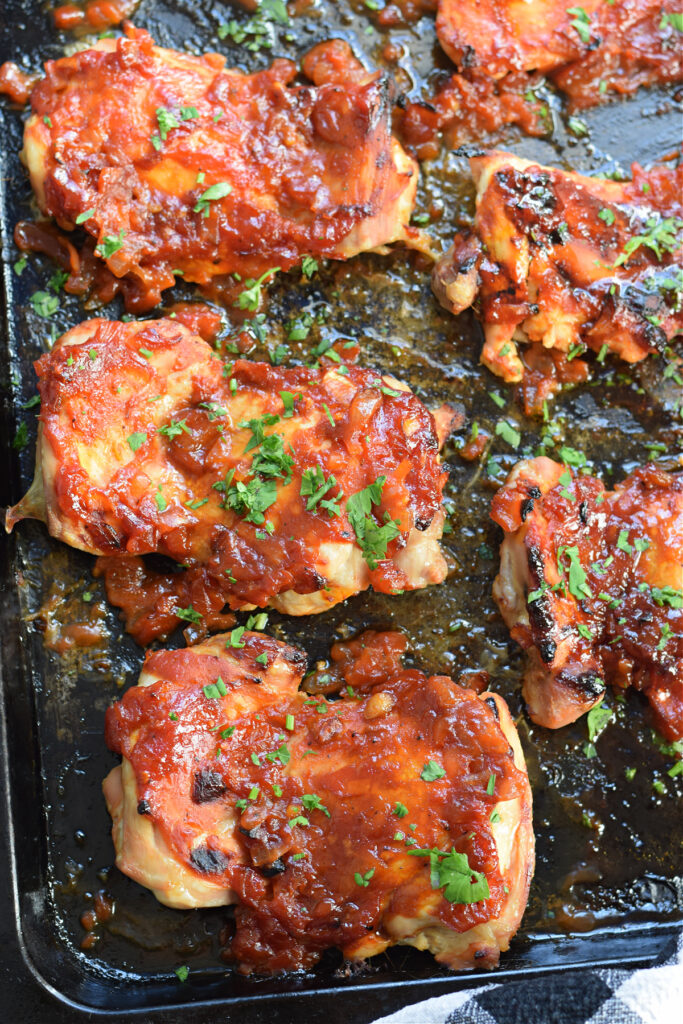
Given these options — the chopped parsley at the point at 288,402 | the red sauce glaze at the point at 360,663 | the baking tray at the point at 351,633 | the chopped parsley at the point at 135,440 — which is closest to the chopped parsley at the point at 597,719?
the baking tray at the point at 351,633

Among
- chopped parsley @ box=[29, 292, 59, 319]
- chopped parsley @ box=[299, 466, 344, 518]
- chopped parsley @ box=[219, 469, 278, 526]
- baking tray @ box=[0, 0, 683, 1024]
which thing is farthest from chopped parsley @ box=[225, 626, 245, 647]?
chopped parsley @ box=[29, 292, 59, 319]

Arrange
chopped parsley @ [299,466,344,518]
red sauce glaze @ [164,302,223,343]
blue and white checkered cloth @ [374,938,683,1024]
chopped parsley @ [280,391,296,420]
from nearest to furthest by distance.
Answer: blue and white checkered cloth @ [374,938,683,1024], chopped parsley @ [299,466,344,518], chopped parsley @ [280,391,296,420], red sauce glaze @ [164,302,223,343]

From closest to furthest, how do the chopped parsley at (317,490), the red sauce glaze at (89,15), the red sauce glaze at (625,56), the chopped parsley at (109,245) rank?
1. the chopped parsley at (317,490)
2. the chopped parsley at (109,245)
3. the red sauce glaze at (89,15)
4. the red sauce glaze at (625,56)

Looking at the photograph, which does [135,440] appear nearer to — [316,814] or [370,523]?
[370,523]

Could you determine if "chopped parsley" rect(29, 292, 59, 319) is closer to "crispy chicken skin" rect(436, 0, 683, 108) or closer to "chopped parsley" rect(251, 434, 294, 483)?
"chopped parsley" rect(251, 434, 294, 483)

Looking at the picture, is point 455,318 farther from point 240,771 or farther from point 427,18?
point 240,771

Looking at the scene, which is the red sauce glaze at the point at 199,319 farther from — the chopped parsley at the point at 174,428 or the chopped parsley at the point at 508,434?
the chopped parsley at the point at 508,434
